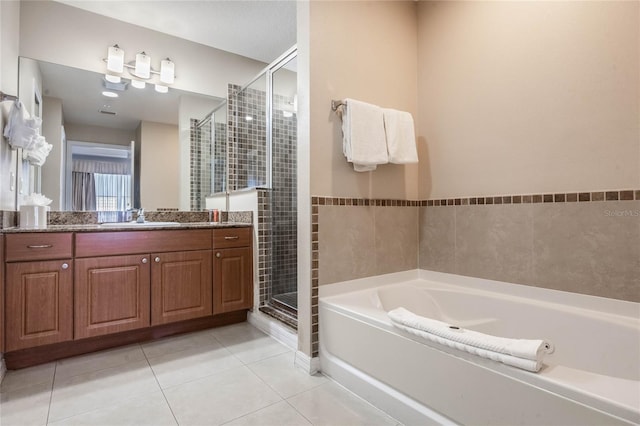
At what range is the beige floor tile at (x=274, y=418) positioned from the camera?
1387 millimetres

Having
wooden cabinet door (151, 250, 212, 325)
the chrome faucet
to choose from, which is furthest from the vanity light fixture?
wooden cabinet door (151, 250, 212, 325)

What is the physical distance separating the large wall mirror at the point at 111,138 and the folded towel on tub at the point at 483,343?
2.38 m

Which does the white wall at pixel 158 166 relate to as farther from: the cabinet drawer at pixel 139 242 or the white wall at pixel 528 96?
the white wall at pixel 528 96

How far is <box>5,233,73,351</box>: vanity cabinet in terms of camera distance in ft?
5.78

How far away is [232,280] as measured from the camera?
2.54 metres

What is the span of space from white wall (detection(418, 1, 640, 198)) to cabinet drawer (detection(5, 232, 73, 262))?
2.39 metres

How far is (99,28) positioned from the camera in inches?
101

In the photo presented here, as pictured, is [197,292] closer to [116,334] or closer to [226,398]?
[116,334]

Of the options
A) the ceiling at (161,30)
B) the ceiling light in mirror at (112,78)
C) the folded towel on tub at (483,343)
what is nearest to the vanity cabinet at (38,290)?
the ceiling at (161,30)

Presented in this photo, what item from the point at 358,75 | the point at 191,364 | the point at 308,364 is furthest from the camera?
the point at 358,75

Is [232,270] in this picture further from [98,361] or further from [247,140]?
[247,140]

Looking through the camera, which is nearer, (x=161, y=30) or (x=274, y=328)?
(x=274, y=328)

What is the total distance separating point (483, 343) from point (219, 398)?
1.26 meters

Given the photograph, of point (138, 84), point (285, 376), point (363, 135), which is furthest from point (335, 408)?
point (138, 84)
